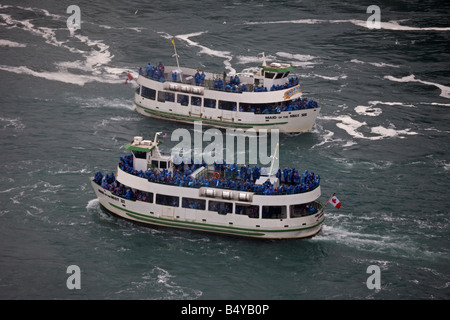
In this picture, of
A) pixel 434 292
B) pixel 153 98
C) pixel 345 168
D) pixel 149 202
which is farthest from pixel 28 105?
pixel 434 292

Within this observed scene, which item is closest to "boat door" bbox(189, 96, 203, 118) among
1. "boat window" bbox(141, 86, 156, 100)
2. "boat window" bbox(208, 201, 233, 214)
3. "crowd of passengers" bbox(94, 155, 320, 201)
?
"boat window" bbox(141, 86, 156, 100)

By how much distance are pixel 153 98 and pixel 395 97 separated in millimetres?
33827

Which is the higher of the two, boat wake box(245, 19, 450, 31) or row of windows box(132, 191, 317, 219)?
boat wake box(245, 19, 450, 31)

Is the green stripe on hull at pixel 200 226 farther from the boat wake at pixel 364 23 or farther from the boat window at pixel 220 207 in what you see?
the boat wake at pixel 364 23

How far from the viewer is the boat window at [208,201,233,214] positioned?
3100 inches

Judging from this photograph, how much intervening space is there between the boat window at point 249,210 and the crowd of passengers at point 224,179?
164cm

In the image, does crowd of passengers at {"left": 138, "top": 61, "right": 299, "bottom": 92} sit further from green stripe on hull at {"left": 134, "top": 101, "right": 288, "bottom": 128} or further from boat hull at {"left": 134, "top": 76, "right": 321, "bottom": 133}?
green stripe on hull at {"left": 134, "top": 101, "right": 288, "bottom": 128}

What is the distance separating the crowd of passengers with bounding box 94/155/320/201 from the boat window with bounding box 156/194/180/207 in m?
1.40

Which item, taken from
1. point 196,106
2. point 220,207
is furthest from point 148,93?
point 220,207

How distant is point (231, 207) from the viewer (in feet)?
258

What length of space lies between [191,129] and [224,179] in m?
25.2

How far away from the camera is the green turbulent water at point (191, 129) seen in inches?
2862

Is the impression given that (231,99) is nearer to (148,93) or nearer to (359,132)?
(148,93)
